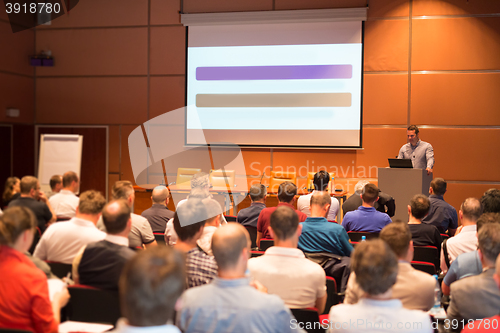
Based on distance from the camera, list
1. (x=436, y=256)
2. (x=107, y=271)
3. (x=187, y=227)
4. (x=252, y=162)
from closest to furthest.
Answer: (x=107, y=271) < (x=187, y=227) < (x=436, y=256) < (x=252, y=162)

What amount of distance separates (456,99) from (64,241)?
722cm

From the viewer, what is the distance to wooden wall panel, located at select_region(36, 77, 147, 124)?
8852 millimetres

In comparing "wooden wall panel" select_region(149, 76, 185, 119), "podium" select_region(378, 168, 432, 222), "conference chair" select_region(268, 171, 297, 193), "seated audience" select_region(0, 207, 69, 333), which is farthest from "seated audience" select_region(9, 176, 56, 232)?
"wooden wall panel" select_region(149, 76, 185, 119)

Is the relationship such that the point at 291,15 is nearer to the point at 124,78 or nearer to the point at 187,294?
the point at 124,78

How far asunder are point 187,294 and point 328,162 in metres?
6.77

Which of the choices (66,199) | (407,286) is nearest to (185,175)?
(66,199)

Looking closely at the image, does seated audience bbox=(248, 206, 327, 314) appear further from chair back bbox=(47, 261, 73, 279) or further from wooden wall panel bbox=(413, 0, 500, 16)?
wooden wall panel bbox=(413, 0, 500, 16)

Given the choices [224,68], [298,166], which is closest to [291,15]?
[224,68]

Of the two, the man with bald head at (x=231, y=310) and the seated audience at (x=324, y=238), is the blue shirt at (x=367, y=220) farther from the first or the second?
the man with bald head at (x=231, y=310)

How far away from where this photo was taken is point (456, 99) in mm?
7691

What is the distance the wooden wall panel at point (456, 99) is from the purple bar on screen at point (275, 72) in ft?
4.49

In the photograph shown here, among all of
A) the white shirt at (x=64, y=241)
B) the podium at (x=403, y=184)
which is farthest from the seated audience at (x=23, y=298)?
the podium at (x=403, y=184)

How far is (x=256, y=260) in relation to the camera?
2250mm

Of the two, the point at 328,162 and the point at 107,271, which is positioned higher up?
the point at 328,162
